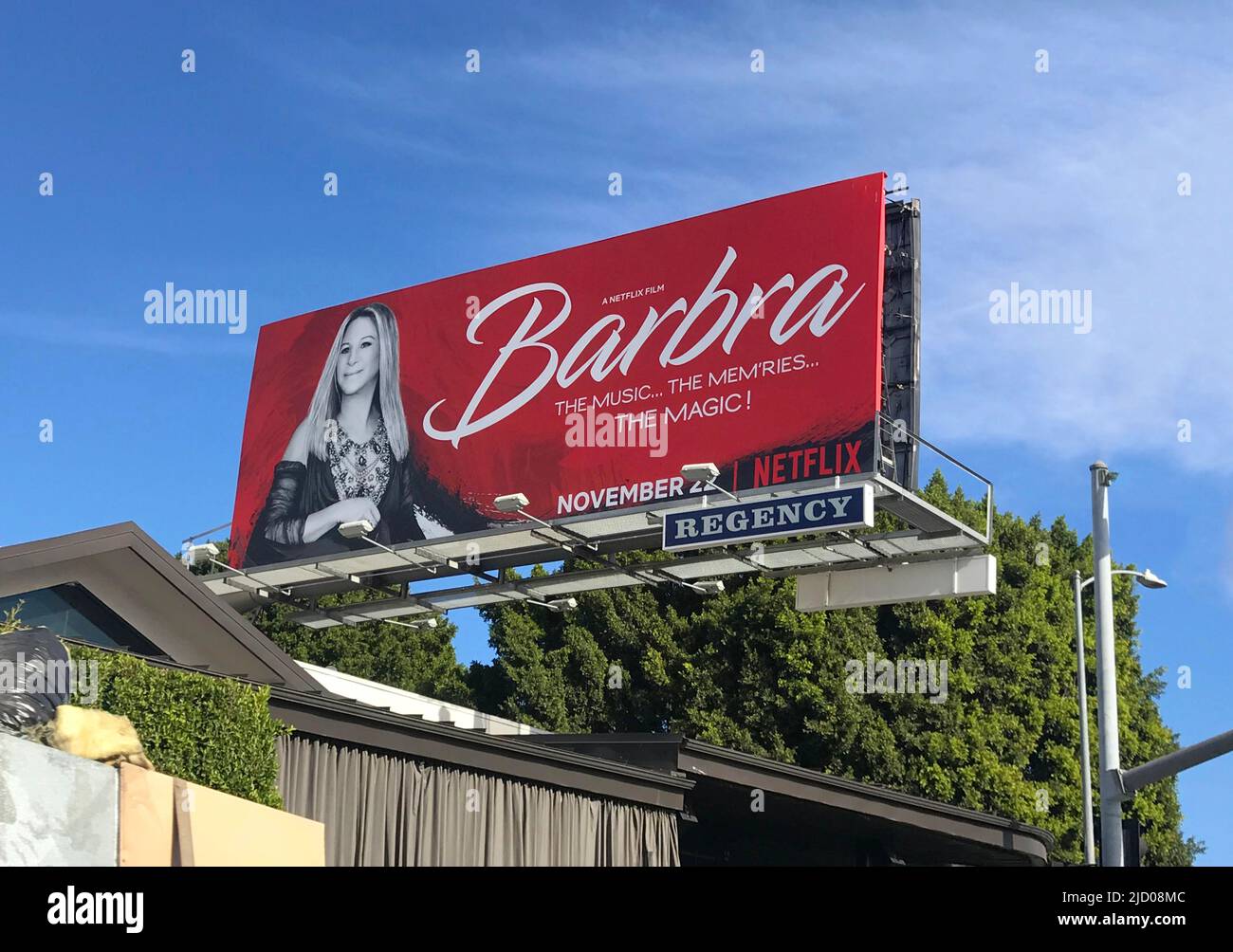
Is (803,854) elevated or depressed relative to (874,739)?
depressed

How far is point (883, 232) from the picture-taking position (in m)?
19.8

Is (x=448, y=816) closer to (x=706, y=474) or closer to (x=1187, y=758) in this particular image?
(x=706, y=474)

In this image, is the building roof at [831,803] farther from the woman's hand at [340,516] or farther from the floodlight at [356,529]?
the woman's hand at [340,516]

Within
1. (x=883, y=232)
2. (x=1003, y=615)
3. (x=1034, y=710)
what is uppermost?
(x=883, y=232)

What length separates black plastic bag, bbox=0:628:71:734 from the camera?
9.38 m

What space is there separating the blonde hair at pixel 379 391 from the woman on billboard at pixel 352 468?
2 cm

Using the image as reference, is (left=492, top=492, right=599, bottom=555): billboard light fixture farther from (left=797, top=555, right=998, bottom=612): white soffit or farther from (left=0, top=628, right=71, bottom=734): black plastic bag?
(left=0, top=628, right=71, bottom=734): black plastic bag

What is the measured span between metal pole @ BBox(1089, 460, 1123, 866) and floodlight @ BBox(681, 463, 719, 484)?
182 inches

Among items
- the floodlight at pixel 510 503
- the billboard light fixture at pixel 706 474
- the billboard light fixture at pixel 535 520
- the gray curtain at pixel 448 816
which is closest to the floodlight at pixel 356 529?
the billboard light fixture at pixel 535 520

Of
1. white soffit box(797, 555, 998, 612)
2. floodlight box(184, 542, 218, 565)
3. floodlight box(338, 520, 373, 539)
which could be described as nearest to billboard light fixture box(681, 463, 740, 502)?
white soffit box(797, 555, 998, 612)

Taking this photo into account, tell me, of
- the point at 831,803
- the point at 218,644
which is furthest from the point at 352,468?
the point at 831,803
